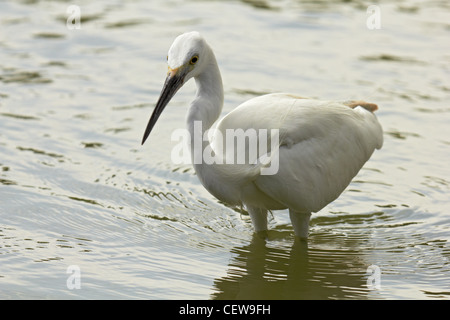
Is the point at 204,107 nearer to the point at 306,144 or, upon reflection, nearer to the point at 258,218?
the point at 306,144

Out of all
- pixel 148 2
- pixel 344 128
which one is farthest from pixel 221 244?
pixel 148 2

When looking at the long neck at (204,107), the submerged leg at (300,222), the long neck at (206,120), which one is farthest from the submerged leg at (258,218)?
the long neck at (204,107)

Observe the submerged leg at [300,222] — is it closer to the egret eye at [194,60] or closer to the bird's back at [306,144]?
the bird's back at [306,144]

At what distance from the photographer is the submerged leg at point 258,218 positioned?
589 cm

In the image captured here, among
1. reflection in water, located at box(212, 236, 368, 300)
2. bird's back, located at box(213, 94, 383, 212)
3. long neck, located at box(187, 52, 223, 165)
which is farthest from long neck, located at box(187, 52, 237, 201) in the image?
reflection in water, located at box(212, 236, 368, 300)

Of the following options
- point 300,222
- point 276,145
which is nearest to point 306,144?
point 276,145

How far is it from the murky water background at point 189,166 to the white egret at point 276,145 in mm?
520

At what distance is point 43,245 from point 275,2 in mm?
7579

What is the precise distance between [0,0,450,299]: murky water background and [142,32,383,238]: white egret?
52 centimetres

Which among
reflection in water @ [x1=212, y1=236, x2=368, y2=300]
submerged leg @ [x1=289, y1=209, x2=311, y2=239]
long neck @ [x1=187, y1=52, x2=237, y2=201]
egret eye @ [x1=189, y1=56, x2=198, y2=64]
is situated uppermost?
egret eye @ [x1=189, y1=56, x2=198, y2=64]

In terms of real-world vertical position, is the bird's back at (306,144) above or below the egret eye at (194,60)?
below

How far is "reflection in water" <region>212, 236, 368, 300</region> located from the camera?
525 cm

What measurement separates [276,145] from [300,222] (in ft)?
2.60

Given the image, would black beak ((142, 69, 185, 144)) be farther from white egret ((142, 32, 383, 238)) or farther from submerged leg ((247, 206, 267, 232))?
submerged leg ((247, 206, 267, 232))
